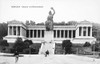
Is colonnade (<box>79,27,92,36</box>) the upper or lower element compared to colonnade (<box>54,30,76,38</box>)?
upper

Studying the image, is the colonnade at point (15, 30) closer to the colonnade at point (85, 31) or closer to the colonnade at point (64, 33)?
the colonnade at point (64, 33)

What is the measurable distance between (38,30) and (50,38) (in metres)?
57.0

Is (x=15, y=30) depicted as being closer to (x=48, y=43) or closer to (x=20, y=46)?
(x=20, y=46)

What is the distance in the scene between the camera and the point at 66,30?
97688 mm

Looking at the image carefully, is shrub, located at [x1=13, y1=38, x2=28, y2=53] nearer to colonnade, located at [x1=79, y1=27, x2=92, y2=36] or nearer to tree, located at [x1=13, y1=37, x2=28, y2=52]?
tree, located at [x1=13, y1=37, x2=28, y2=52]

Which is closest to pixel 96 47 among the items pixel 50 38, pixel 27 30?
pixel 50 38

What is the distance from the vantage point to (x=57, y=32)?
9838cm

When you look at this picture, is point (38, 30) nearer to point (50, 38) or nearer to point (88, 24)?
point (88, 24)

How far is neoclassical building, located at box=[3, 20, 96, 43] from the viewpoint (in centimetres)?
8625

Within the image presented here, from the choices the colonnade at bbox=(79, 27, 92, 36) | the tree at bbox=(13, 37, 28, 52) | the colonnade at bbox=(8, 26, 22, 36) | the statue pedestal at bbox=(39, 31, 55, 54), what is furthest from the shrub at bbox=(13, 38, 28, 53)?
the colonnade at bbox=(79, 27, 92, 36)

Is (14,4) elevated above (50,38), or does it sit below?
above

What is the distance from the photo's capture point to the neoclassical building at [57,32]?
283ft

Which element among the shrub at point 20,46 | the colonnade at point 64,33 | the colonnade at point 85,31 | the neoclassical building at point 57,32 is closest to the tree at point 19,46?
the shrub at point 20,46

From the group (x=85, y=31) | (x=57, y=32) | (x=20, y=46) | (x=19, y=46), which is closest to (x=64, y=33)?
(x=57, y=32)
